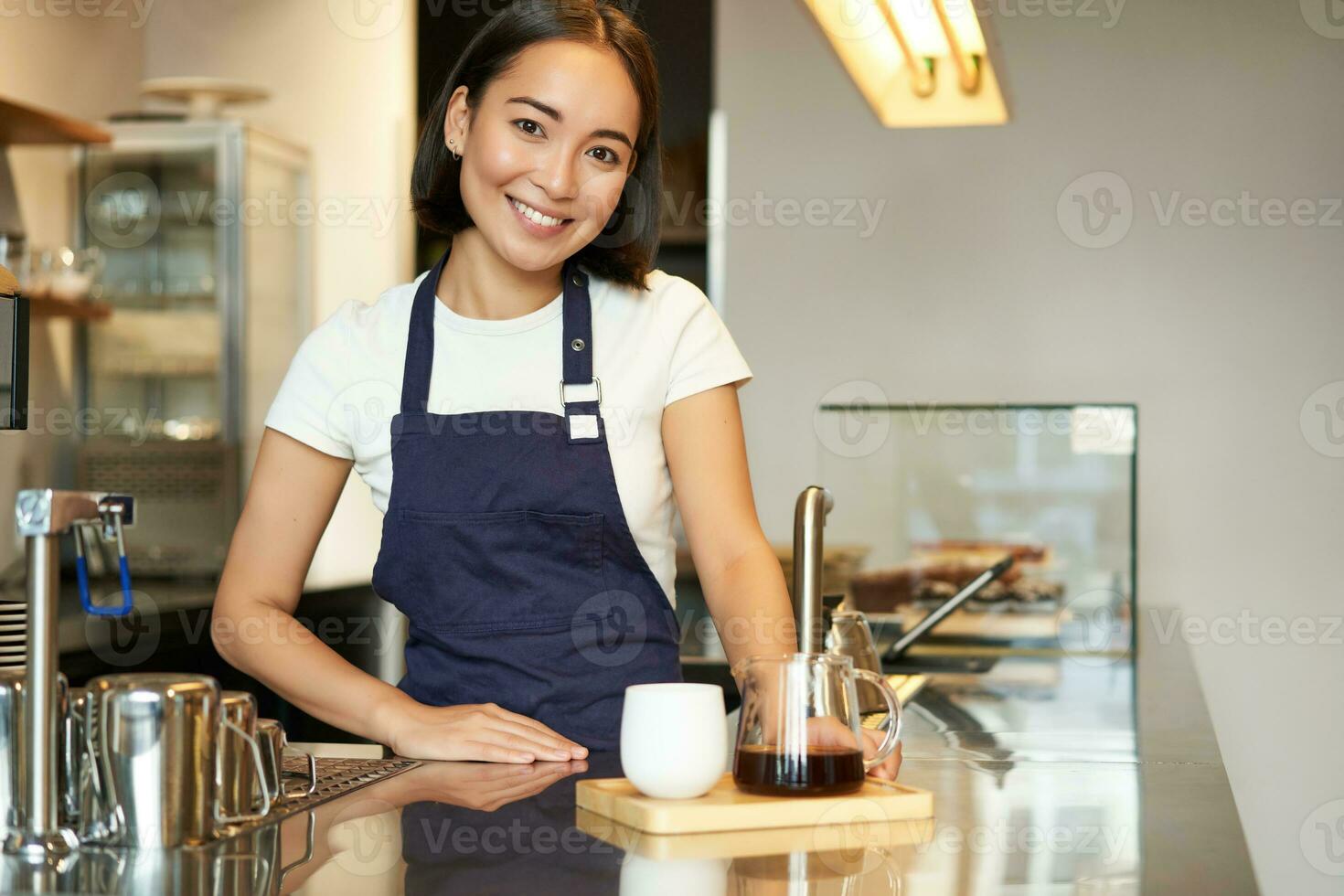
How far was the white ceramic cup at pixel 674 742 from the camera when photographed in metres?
0.98

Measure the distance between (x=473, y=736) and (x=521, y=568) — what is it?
0.20 meters

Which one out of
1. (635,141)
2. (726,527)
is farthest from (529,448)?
(635,141)

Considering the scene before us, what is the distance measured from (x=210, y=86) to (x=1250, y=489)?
103 inches

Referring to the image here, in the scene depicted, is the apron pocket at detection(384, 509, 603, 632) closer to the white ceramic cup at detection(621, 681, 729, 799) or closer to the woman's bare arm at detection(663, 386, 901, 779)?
the woman's bare arm at detection(663, 386, 901, 779)

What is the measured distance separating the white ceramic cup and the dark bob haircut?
593 millimetres

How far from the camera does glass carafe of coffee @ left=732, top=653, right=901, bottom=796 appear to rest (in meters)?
0.98

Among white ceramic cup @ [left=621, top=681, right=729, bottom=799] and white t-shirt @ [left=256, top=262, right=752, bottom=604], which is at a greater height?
white t-shirt @ [left=256, top=262, right=752, bottom=604]

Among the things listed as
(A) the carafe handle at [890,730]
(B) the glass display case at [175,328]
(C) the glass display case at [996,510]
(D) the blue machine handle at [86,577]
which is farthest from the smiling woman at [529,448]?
(B) the glass display case at [175,328]

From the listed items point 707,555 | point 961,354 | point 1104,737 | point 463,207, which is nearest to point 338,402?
point 463,207

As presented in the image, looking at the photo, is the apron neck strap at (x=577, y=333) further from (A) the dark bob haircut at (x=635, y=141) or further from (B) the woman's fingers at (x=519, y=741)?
(B) the woman's fingers at (x=519, y=741)

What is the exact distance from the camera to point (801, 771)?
0.99m

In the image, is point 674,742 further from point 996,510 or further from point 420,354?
point 996,510

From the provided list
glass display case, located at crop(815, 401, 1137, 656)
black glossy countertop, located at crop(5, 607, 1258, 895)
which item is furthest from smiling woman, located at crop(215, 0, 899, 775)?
glass display case, located at crop(815, 401, 1137, 656)

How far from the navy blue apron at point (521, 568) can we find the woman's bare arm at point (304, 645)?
76mm
